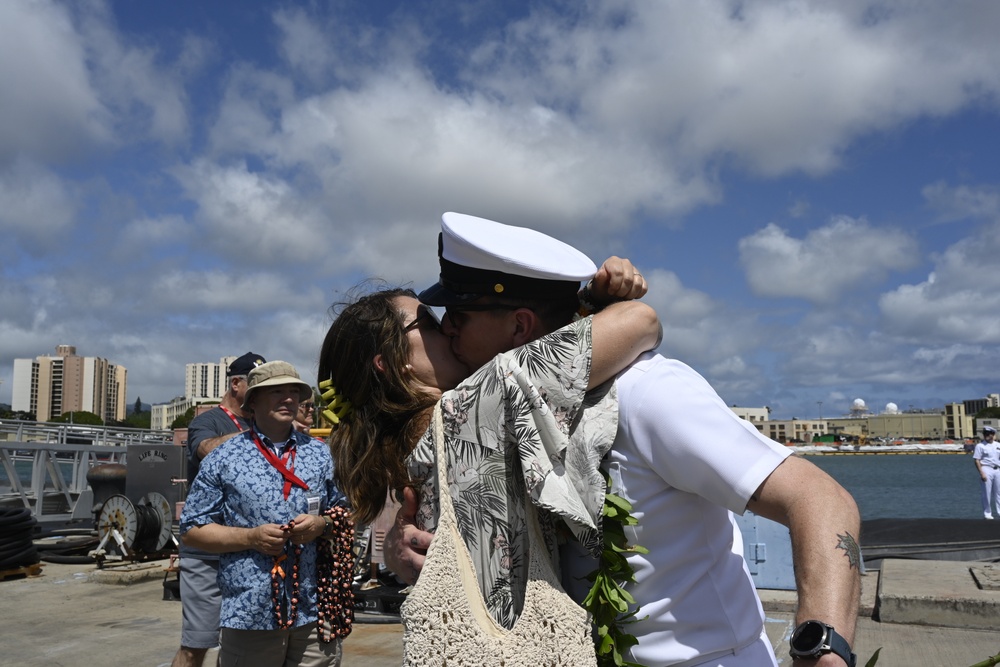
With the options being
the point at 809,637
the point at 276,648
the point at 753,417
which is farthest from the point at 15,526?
the point at 753,417

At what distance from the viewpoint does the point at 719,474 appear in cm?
144

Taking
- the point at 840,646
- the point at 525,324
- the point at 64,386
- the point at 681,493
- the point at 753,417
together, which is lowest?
the point at 840,646

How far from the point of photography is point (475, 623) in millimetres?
1425

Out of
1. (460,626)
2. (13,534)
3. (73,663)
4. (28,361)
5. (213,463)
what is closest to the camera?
(460,626)

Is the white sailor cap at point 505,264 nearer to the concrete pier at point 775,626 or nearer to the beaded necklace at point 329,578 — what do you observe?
the beaded necklace at point 329,578

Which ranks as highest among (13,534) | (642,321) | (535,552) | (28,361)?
(28,361)

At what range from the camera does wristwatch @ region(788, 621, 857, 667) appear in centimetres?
125

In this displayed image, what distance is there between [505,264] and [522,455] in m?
0.44

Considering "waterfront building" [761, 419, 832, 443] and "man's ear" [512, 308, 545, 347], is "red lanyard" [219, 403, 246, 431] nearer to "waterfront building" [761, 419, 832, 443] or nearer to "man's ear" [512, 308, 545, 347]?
"man's ear" [512, 308, 545, 347]

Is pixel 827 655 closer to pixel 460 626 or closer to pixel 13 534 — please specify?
pixel 460 626

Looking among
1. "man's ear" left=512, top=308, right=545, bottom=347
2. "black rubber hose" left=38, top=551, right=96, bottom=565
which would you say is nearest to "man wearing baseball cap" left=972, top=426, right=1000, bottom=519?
"black rubber hose" left=38, top=551, right=96, bottom=565

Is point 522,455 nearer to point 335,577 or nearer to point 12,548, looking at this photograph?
point 335,577

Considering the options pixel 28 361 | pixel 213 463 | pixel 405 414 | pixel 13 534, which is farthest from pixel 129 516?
pixel 28 361

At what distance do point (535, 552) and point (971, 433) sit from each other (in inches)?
8185
